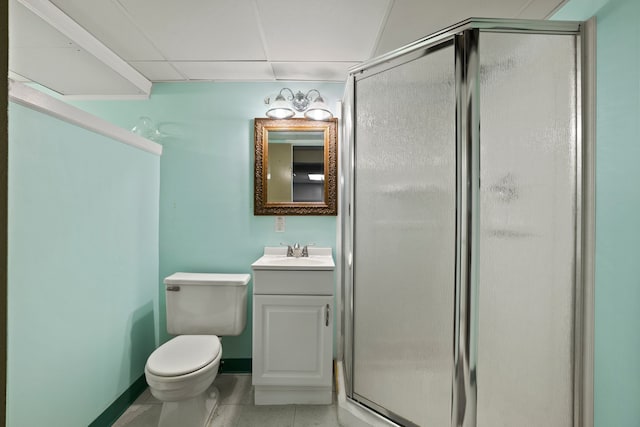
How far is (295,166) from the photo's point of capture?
2199 millimetres

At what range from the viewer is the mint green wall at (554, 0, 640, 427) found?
3.33 ft

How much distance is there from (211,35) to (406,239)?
1.50 m

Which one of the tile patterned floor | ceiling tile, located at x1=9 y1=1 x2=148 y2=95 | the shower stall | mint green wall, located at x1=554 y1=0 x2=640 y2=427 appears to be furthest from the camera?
the tile patterned floor

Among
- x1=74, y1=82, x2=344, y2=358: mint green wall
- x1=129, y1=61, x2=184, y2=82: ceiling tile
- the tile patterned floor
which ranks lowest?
the tile patterned floor

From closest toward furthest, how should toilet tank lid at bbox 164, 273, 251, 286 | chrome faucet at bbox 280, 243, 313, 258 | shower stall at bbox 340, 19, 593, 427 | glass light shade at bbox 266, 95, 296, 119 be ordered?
shower stall at bbox 340, 19, 593, 427 → toilet tank lid at bbox 164, 273, 251, 286 → glass light shade at bbox 266, 95, 296, 119 → chrome faucet at bbox 280, 243, 313, 258

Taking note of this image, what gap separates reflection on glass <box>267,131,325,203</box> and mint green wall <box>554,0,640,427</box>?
4.94ft

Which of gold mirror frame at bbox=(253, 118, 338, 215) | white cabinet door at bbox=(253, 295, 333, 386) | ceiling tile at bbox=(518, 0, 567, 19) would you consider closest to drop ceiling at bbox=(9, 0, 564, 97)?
ceiling tile at bbox=(518, 0, 567, 19)

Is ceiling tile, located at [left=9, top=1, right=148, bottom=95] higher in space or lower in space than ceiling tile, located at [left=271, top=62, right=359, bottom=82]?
lower

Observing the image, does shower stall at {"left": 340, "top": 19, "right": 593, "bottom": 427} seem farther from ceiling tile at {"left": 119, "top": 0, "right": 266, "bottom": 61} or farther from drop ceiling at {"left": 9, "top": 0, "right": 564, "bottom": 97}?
ceiling tile at {"left": 119, "top": 0, "right": 266, "bottom": 61}

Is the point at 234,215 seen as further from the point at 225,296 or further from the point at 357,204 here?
the point at 357,204

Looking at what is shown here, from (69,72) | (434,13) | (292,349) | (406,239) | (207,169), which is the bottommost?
(292,349)

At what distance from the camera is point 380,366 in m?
1.42

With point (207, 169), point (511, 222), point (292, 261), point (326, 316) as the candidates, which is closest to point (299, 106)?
point (207, 169)

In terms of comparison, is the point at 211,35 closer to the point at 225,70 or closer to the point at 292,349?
the point at 225,70
